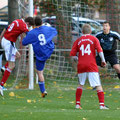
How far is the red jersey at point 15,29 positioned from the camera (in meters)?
11.3

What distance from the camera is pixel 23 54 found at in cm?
1306

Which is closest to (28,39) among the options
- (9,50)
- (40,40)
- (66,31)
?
(40,40)

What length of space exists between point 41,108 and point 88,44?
1.46 meters

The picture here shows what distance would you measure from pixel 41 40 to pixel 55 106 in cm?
195

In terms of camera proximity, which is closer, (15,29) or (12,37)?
(15,29)

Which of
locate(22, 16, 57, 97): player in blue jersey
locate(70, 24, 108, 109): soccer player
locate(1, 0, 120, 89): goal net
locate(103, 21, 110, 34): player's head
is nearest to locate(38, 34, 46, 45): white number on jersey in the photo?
locate(22, 16, 57, 97): player in blue jersey

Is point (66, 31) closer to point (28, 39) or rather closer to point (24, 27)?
point (24, 27)

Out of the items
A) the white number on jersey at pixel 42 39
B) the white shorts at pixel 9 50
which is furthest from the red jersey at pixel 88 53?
the white shorts at pixel 9 50

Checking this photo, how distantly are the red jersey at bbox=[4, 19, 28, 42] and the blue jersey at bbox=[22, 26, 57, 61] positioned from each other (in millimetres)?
1101

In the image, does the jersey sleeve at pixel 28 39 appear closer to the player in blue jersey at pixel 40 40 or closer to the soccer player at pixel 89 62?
the player in blue jersey at pixel 40 40

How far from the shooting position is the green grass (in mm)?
7148

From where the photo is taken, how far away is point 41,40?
1016 centimetres

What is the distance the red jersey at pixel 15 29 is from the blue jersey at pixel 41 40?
110cm

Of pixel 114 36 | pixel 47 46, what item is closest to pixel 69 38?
pixel 114 36
